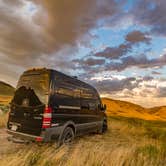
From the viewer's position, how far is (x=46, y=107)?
21.4 feet

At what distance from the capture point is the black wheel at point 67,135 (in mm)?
7230

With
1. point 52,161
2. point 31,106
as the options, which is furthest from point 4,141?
point 52,161

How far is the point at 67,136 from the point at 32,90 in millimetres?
2091

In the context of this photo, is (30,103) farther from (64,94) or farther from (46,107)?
(64,94)

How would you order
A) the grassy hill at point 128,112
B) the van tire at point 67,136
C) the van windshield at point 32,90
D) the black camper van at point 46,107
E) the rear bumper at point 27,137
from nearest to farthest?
the rear bumper at point 27,137 < the black camper van at point 46,107 < the van windshield at point 32,90 < the van tire at point 67,136 < the grassy hill at point 128,112

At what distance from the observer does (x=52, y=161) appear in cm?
493

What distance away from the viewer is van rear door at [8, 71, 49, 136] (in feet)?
21.8

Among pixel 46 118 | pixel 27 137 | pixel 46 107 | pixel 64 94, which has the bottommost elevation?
pixel 27 137

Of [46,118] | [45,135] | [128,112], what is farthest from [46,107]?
[128,112]

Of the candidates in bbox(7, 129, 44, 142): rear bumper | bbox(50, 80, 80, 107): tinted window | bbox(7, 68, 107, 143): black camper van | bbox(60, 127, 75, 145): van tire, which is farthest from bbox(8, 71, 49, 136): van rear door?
bbox(60, 127, 75, 145): van tire

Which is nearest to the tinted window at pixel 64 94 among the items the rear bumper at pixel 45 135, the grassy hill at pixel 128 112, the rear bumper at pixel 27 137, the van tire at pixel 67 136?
the rear bumper at pixel 45 135

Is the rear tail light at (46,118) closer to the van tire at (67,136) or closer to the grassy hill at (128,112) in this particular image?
the van tire at (67,136)

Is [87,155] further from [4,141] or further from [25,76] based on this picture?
[4,141]

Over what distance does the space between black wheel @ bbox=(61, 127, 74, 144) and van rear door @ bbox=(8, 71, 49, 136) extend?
1.06 m
